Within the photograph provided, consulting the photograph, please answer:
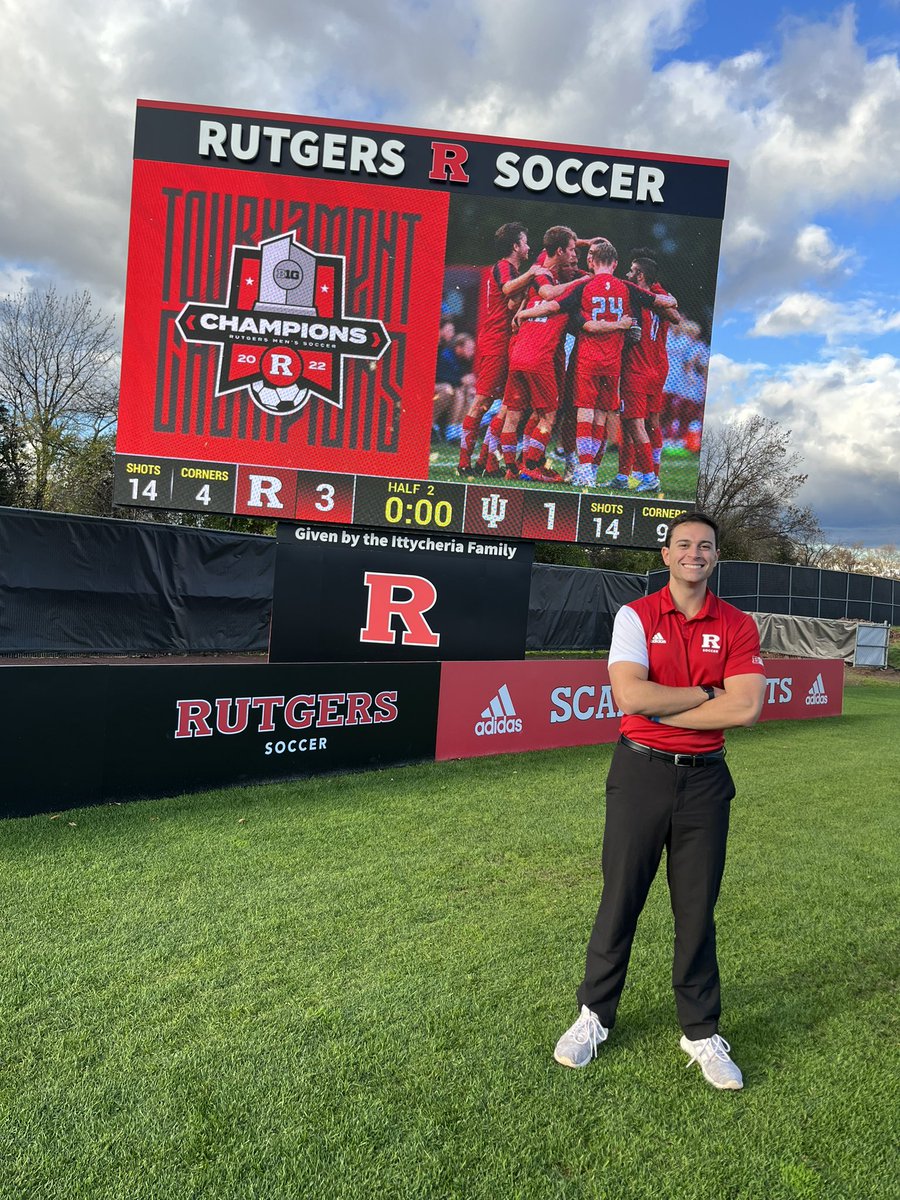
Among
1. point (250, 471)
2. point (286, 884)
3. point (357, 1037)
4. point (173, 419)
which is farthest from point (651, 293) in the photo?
point (357, 1037)

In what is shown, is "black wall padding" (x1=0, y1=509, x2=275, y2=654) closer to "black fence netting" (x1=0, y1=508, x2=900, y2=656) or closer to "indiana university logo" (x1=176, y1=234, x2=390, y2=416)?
"black fence netting" (x1=0, y1=508, x2=900, y2=656)

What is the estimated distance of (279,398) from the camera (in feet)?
22.2

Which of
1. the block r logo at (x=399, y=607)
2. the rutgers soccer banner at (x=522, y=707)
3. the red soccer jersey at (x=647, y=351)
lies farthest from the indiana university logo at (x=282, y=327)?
the rutgers soccer banner at (x=522, y=707)

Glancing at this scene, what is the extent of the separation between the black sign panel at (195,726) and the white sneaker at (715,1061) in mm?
4138

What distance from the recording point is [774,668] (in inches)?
444

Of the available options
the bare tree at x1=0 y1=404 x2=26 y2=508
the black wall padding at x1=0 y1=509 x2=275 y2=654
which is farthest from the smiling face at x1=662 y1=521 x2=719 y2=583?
the bare tree at x1=0 y1=404 x2=26 y2=508

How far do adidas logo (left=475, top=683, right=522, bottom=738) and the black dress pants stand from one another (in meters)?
4.95

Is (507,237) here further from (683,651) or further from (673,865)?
(673,865)

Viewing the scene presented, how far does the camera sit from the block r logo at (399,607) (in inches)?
287

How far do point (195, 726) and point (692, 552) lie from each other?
4315mm

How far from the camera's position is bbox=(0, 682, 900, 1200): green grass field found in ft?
7.11

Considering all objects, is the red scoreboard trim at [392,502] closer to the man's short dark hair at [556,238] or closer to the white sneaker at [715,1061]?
the man's short dark hair at [556,238]

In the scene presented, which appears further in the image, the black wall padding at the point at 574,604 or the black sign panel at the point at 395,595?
the black wall padding at the point at 574,604

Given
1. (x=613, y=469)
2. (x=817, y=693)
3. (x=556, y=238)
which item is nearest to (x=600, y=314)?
(x=556, y=238)
